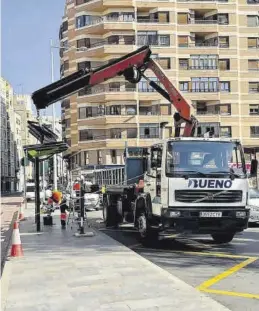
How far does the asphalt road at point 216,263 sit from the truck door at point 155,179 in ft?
3.54

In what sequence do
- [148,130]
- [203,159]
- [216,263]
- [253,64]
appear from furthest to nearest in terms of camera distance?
[253,64], [148,130], [203,159], [216,263]

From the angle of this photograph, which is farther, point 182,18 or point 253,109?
point 253,109

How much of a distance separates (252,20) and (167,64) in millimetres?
11898

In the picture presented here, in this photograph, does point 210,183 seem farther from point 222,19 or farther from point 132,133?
point 222,19

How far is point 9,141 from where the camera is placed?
116000 millimetres

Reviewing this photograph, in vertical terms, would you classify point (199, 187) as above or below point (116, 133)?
below

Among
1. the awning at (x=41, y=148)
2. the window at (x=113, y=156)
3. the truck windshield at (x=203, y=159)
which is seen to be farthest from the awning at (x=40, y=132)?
the window at (x=113, y=156)

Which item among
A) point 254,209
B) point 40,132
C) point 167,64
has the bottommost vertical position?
point 254,209

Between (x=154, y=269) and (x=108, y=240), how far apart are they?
4522 millimetres

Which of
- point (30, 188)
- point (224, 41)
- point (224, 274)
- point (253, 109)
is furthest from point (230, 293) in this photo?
point (224, 41)

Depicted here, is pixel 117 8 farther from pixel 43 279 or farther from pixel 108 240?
pixel 43 279

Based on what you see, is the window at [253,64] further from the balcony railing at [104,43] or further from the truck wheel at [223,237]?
the truck wheel at [223,237]

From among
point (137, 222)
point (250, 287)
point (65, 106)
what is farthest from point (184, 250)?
point (65, 106)

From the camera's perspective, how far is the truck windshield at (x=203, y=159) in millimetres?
11492
